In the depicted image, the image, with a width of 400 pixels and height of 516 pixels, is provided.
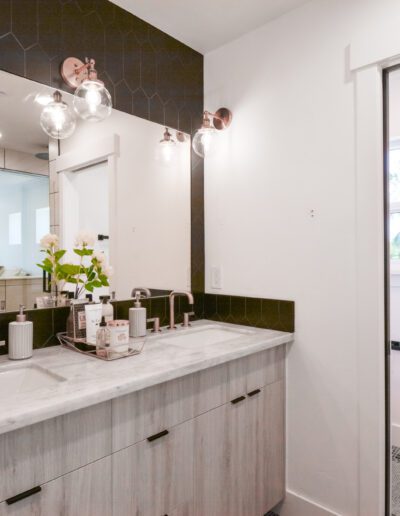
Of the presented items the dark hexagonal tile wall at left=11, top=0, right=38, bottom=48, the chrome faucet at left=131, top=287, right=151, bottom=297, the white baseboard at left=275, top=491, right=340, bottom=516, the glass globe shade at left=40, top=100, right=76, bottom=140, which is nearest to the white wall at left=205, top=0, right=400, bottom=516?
the white baseboard at left=275, top=491, right=340, bottom=516

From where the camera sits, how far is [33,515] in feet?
3.37

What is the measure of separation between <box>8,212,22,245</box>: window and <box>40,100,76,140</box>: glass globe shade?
0.39m

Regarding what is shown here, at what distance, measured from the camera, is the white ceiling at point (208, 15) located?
74.4 inches

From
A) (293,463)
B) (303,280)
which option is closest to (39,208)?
(303,280)

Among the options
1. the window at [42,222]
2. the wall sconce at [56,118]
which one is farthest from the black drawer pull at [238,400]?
the wall sconce at [56,118]

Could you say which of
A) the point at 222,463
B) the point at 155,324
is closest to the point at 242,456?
the point at 222,463

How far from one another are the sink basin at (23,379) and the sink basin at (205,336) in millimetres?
662

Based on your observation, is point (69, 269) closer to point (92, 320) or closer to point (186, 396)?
point (92, 320)

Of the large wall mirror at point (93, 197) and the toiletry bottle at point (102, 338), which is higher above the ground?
the large wall mirror at point (93, 197)

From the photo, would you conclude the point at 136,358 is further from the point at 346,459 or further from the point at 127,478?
the point at 346,459

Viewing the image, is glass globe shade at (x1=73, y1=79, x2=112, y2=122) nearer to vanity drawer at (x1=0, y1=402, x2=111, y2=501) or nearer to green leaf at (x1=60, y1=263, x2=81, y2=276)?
green leaf at (x1=60, y1=263, x2=81, y2=276)

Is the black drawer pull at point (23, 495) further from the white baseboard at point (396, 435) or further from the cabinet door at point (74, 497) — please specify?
the white baseboard at point (396, 435)

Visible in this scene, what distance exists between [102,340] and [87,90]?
3.36 ft

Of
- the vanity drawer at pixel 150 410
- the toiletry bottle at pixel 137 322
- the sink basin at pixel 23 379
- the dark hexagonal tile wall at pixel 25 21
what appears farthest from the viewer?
the toiletry bottle at pixel 137 322
